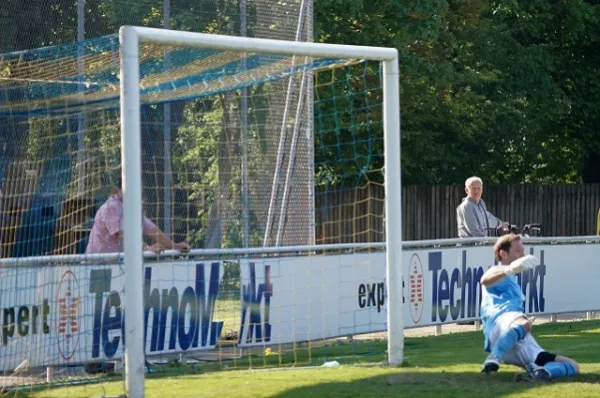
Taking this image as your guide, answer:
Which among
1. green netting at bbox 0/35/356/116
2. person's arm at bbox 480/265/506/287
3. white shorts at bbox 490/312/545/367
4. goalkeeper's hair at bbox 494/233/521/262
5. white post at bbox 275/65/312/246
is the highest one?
green netting at bbox 0/35/356/116

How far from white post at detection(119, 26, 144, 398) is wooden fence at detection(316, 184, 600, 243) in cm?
957

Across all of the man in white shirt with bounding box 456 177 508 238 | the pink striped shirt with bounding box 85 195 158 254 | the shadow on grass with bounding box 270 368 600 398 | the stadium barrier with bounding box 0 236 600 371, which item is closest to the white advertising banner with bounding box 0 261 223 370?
the stadium barrier with bounding box 0 236 600 371

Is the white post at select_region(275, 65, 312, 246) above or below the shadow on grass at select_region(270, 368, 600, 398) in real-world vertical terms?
above

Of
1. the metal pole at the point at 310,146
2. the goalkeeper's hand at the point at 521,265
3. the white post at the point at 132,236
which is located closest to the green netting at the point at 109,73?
the metal pole at the point at 310,146

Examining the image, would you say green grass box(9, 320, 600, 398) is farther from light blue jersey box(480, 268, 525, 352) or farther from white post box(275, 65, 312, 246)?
white post box(275, 65, 312, 246)

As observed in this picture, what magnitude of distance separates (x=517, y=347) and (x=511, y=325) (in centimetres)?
24

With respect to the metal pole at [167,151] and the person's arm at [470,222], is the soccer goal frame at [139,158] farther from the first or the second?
the person's arm at [470,222]

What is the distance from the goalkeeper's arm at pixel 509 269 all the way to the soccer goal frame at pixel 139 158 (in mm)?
1131

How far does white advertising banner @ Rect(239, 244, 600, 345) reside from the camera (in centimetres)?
1488

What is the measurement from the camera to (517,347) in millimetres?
11469

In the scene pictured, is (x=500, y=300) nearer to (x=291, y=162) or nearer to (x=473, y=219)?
(x=291, y=162)

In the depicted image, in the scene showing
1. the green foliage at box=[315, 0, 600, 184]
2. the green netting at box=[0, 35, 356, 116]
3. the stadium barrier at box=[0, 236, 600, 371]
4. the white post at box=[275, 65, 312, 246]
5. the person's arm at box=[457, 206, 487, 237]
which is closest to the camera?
the stadium barrier at box=[0, 236, 600, 371]

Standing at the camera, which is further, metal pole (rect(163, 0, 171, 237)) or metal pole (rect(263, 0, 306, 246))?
metal pole (rect(163, 0, 171, 237))

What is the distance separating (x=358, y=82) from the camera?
997 inches
